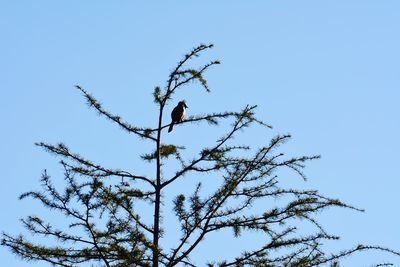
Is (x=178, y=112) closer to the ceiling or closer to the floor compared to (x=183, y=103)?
closer to the floor

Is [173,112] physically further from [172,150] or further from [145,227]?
[145,227]

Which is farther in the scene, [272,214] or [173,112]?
[173,112]

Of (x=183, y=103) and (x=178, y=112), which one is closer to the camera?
(x=178, y=112)

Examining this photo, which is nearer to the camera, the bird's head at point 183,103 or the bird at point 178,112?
the bird at point 178,112

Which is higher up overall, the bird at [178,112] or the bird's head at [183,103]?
the bird's head at [183,103]

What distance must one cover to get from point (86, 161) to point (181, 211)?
145cm

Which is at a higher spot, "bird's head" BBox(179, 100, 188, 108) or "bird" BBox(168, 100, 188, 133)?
"bird's head" BBox(179, 100, 188, 108)

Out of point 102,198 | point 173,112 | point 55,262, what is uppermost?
point 173,112

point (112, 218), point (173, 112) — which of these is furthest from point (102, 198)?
point (173, 112)

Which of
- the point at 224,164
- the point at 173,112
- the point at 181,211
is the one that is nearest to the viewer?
the point at 181,211

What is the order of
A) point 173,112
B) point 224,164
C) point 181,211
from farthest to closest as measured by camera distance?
1. point 173,112
2. point 224,164
3. point 181,211

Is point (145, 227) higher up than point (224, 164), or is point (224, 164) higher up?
point (224, 164)

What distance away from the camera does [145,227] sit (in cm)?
924

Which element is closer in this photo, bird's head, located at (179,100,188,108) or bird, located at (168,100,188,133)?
bird, located at (168,100,188,133)
